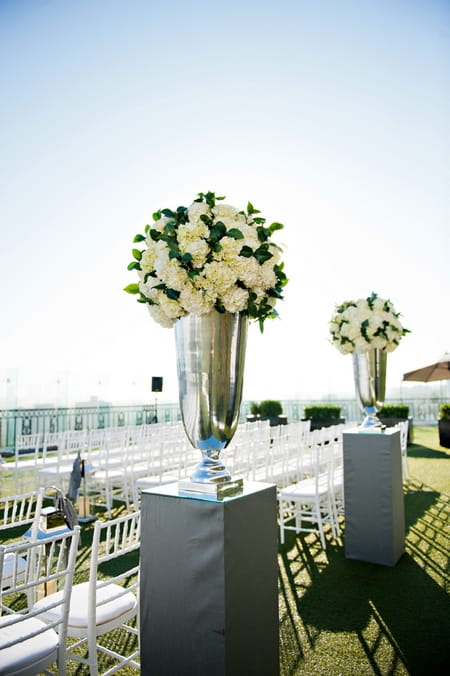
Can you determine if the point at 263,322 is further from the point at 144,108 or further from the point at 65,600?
the point at 144,108

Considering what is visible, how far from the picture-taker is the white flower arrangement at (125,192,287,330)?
1.58m

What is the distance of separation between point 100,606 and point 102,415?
10.8 metres

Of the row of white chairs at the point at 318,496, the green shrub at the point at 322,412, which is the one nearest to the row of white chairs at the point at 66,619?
the row of white chairs at the point at 318,496

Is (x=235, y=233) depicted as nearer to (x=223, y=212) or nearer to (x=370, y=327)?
(x=223, y=212)

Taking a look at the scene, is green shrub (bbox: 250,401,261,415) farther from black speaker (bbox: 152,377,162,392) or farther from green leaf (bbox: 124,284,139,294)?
green leaf (bbox: 124,284,139,294)

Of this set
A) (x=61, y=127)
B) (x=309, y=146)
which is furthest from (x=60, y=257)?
(x=309, y=146)

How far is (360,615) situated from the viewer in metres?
2.79

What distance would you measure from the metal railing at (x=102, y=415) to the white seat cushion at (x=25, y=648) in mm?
7973

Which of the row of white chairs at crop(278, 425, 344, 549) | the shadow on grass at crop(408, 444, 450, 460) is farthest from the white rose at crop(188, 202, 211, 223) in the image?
the shadow on grass at crop(408, 444, 450, 460)

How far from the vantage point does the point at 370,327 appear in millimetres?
3973

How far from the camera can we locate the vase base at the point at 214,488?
1.59 meters

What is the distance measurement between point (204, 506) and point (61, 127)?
6.74 m

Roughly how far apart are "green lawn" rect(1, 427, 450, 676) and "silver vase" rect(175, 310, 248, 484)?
4.73 feet

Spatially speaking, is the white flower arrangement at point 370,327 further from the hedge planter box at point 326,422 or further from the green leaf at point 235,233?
the hedge planter box at point 326,422
